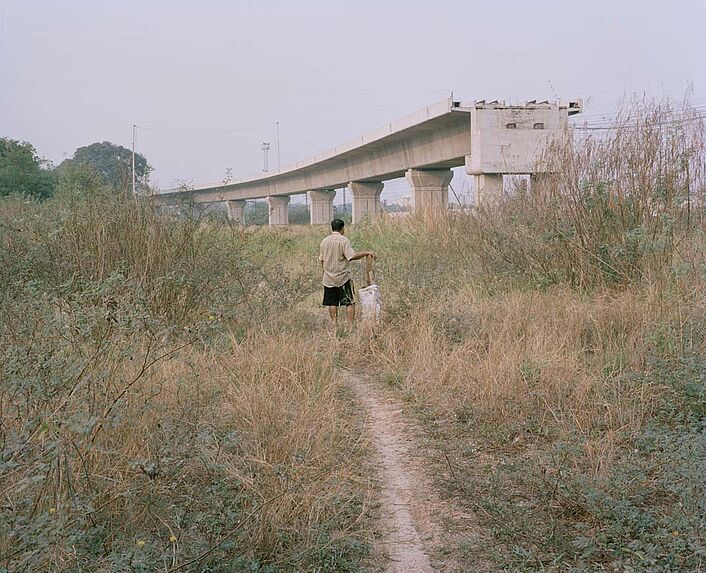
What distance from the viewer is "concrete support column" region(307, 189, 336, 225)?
4450cm

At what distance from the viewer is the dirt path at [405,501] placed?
12.7ft

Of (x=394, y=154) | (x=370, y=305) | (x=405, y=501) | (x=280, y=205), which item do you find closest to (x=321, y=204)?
(x=280, y=205)

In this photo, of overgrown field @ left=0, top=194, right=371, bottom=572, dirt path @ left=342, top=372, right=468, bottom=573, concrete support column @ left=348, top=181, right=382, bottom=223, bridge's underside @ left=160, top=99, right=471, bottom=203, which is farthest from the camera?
concrete support column @ left=348, top=181, right=382, bottom=223

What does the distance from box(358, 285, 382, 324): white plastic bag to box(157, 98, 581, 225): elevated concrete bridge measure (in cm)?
225

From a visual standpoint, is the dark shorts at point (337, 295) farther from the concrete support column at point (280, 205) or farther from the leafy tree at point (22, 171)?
the concrete support column at point (280, 205)

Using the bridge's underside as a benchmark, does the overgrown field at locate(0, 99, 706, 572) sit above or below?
below

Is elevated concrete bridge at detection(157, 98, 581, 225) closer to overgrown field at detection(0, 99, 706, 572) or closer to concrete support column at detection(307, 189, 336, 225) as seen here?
overgrown field at detection(0, 99, 706, 572)

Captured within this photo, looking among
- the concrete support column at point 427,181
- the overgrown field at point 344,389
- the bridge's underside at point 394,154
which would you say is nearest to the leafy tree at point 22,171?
the bridge's underside at point 394,154

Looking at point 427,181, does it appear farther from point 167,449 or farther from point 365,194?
point 167,449

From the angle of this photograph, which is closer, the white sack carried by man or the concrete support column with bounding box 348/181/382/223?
the white sack carried by man

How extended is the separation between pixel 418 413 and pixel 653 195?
190 inches

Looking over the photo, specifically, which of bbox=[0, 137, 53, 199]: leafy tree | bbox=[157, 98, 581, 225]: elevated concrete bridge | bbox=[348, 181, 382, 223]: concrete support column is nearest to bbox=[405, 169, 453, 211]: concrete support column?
bbox=[157, 98, 581, 225]: elevated concrete bridge

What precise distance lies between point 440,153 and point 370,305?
14677 mm

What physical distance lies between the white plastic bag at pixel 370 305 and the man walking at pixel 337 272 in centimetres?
41
